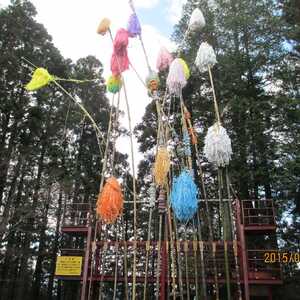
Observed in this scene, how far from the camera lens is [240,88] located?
48.7 feet

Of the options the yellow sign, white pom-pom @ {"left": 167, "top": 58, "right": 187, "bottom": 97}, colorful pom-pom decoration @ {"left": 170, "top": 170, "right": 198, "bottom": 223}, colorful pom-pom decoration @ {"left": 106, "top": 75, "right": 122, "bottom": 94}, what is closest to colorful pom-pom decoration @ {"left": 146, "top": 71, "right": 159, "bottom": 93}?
white pom-pom @ {"left": 167, "top": 58, "right": 187, "bottom": 97}

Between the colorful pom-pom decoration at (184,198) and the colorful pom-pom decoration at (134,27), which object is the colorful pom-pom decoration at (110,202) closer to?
the colorful pom-pom decoration at (184,198)

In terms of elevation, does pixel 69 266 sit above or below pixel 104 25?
below

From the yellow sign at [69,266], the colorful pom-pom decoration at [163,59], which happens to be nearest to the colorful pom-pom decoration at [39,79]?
the colorful pom-pom decoration at [163,59]

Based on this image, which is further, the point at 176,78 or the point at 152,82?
the point at 176,78

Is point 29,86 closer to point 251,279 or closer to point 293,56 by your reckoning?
point 251,279

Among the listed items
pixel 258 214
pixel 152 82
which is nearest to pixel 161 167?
pixel 152 82

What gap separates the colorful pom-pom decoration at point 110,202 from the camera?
4.03 m

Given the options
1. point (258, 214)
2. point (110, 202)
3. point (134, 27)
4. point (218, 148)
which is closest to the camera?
point (110, 202)

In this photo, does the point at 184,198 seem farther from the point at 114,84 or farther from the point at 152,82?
the point at 114,84

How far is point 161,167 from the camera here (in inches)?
161

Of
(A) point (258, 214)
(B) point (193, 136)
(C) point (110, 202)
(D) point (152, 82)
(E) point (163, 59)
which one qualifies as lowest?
(C) point (110, 202)

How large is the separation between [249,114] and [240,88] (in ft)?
3.36

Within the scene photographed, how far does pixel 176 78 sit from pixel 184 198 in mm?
1261
